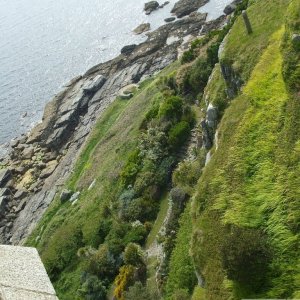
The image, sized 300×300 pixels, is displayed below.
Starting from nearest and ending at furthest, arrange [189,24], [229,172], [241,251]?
[241,251] < [229,172] < [189,24]

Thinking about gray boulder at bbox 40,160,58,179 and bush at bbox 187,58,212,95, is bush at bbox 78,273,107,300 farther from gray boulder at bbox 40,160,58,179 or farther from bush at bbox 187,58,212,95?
gray boulder at bbox 40,160,58,179

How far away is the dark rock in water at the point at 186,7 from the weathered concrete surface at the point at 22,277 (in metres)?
82.0

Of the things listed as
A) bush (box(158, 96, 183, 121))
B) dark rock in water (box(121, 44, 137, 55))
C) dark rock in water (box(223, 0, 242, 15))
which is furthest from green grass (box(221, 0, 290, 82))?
dark rock in water (box(121, 44, 137, 55))

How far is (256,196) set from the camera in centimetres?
1495

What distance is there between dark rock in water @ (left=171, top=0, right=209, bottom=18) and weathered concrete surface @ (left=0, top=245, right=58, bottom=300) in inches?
3228

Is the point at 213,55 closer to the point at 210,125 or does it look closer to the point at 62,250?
the point at 210,125

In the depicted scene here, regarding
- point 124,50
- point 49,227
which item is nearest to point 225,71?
point 49,227

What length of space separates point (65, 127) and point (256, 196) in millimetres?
55299

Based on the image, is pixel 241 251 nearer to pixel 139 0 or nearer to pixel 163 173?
pixel 163 173

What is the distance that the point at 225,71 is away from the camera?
86.3ft

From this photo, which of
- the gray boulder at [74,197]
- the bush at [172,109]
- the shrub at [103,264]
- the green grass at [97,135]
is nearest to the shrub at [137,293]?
the shrub at [103,264]

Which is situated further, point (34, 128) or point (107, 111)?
point (34, 128)

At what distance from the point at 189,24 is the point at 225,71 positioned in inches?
2190

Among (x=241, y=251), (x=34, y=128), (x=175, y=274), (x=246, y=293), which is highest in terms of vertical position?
(x=241, y=251)
